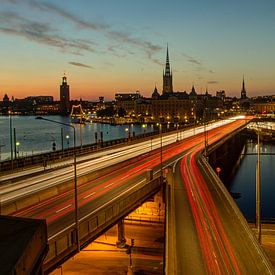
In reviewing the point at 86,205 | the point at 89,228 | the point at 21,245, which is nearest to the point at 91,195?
the point at 86,205

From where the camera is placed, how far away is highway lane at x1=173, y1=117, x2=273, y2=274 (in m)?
18.0

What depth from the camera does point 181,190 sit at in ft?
111

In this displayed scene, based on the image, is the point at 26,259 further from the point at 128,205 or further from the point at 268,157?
the point at 268,157

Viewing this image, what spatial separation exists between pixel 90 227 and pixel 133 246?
1237 cm

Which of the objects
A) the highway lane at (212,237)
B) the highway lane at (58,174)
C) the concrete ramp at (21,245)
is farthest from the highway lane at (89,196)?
the concrete ramp at (21,245)

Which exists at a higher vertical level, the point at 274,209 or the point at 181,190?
the point at 181,190

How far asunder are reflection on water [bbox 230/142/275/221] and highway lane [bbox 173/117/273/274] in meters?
10.0

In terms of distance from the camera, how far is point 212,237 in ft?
71.1

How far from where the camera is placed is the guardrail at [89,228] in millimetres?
16969

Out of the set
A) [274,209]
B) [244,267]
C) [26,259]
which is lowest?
[274,209]

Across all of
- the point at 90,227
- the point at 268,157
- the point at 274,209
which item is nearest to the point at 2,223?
the point at 90,227

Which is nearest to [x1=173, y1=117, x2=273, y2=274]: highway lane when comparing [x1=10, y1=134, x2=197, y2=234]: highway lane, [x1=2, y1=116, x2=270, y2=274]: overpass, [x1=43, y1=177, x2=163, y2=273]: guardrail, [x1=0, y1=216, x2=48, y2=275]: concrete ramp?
[x1=2, y1=116, x2=270, y2=274]: overpass

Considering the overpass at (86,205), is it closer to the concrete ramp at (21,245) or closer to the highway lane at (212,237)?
the highway lane at (212,237)

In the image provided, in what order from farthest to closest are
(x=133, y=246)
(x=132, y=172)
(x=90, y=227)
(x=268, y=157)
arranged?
(x=268, y=157), (x=132, y=172), (x=133, y=246), (x=90, y=227)
